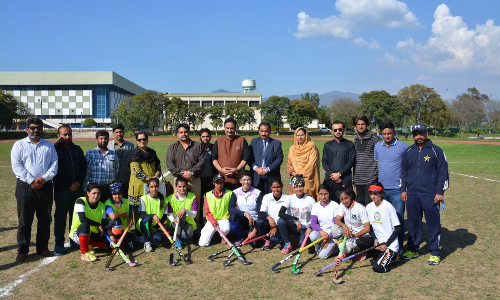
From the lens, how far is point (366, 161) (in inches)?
236

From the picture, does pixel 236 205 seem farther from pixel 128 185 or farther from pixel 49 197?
pixel 49 197

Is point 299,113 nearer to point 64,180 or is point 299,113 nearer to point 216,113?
point 216,113

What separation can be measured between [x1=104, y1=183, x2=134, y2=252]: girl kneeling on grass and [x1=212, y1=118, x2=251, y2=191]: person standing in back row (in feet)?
5.54

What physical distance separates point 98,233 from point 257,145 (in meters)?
2.89

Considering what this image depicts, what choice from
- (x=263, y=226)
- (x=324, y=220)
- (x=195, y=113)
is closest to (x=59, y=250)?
(x=263, y=226)

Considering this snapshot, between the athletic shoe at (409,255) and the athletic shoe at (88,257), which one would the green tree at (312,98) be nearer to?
the athletic shoe at (409,255)

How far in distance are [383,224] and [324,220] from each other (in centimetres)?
82

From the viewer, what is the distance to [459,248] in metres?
5.82

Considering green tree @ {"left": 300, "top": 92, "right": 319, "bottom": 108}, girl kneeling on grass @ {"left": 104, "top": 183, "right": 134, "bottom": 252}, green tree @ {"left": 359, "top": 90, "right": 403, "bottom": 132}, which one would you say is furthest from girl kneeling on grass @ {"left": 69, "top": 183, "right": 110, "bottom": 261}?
green tree @ {"left": 300, "top": 92, "right": 319, "bottom": 108}

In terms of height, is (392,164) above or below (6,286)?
above

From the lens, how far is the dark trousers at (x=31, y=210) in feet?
17.0

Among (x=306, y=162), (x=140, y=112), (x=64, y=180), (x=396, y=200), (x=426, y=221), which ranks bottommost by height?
(x=426, y=221)

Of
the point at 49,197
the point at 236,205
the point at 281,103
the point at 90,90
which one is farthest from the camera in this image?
the point at 90,90

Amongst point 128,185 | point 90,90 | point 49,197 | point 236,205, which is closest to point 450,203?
point 236,205
